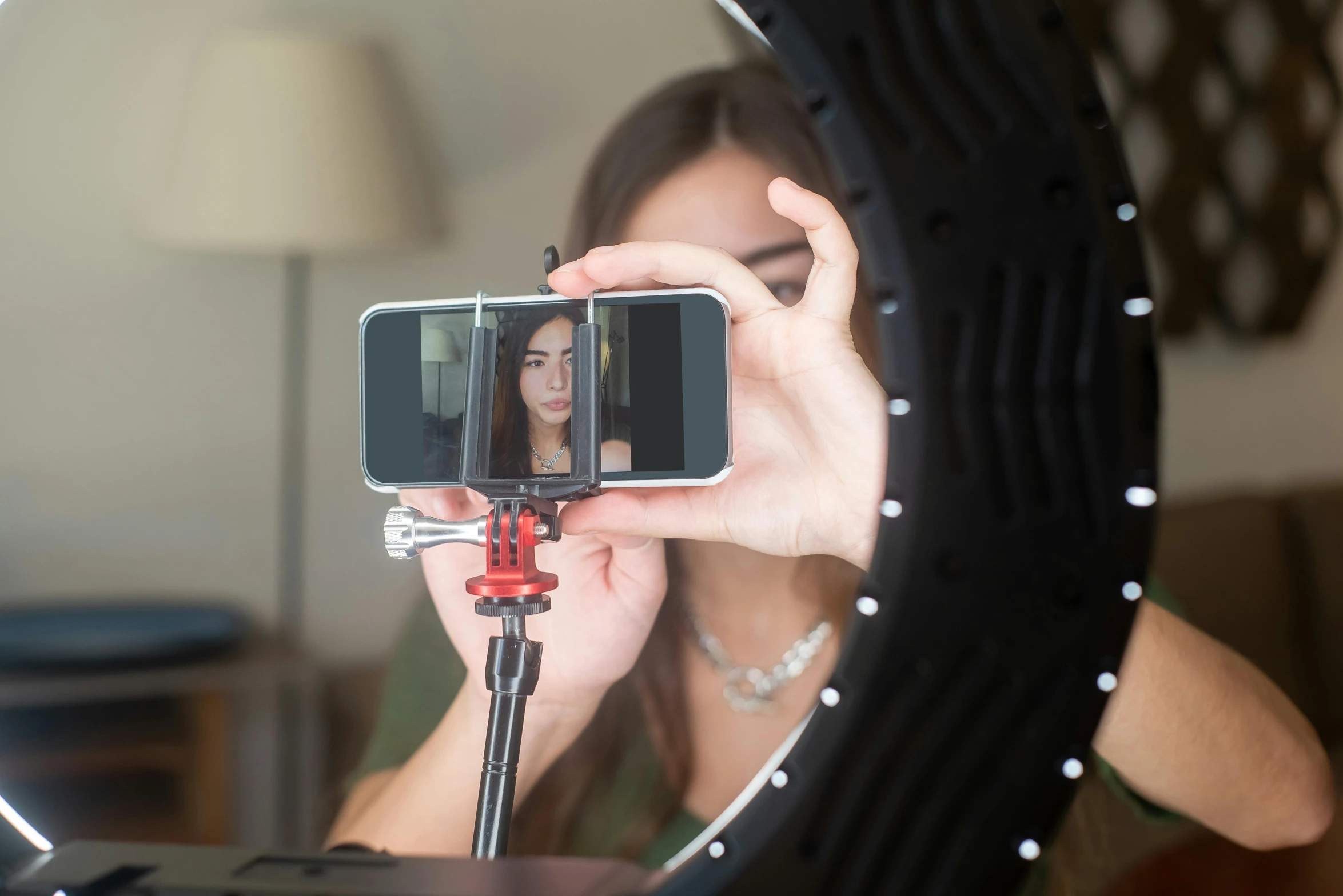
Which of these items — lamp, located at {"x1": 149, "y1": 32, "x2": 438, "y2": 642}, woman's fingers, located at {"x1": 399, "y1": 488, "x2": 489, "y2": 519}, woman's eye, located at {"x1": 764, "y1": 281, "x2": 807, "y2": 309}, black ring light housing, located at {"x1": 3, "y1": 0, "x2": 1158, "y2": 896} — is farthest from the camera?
lamp, located at {"x1": 149, "y1": 32, "x2": 438, "y2": 642}

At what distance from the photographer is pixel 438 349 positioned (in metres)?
0.29

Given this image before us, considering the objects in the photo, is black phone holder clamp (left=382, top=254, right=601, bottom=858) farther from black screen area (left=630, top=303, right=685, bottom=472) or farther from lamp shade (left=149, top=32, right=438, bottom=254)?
A: lamp shade (left=149, top=32, right=438, bottom=254)

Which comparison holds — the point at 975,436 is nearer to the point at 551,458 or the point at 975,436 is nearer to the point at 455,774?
the point at 551,458

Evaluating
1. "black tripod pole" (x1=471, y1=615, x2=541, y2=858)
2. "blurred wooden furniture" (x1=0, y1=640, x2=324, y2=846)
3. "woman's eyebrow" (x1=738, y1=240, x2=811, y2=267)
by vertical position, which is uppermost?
"woman's eyebrow" (x1=738, y1=240, x2=811, y2=267)

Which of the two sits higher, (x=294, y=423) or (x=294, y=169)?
(x=294, y=169)

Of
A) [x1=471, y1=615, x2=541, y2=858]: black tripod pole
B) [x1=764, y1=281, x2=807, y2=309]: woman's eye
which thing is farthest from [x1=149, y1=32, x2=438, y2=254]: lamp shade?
[x1=471, y1=615, x2=541, y2=858]: black tripod pole

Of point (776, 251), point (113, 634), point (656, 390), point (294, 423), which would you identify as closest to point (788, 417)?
point (656, 390)

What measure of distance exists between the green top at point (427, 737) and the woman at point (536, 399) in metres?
0.24

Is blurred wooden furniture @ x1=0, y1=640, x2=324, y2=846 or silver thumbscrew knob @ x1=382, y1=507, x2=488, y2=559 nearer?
silver thumbscrew knob @ x1=382, y1=507, x2=488, y2=559

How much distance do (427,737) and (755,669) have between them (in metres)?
0.22

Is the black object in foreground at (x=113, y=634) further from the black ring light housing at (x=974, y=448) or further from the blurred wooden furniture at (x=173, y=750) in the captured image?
the black ring light housing at (x=974, y=448)

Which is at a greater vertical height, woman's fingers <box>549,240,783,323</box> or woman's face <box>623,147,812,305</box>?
woman's face <box>623,147,812,305</box>

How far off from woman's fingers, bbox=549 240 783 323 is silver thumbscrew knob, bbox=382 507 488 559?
8 cm

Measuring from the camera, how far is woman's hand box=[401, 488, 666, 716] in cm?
34
